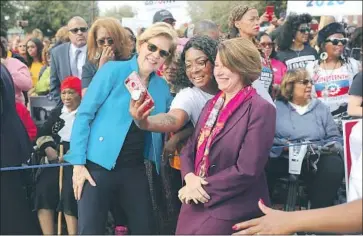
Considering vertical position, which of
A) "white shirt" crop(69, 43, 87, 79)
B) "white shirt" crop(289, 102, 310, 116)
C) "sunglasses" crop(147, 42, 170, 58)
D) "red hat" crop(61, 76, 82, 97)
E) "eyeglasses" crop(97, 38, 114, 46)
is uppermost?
"sunglasses" crop(147, 42, 170, 58)

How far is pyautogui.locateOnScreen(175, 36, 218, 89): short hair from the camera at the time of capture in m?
3.52

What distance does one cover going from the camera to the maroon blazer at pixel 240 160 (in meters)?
2.94

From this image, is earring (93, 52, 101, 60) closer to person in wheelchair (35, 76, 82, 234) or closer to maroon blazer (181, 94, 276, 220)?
person in wheelchair (35, 76, 82, 234)

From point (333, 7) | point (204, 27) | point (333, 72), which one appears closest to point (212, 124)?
point (204, 27)

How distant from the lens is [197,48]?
3.54 m

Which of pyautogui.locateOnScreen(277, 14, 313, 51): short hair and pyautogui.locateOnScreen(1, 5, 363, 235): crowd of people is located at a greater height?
pyautogui.locateOnScreen(277, 14, 313, 51): short hair

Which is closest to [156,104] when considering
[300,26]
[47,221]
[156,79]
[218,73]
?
[156,79]

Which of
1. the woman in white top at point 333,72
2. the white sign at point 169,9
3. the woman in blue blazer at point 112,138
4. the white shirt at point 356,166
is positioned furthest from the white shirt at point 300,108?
the white sign at point 169,9

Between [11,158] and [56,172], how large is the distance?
0.67 meters

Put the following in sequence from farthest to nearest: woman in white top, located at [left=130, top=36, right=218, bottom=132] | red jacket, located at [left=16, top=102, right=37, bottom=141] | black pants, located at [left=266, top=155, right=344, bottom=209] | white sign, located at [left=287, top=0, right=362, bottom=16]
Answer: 1. white sign, located at [left=287, top=0, right=362, bottom=16]
2. black pants, located at [left=266, top=155, right=344, bottom=209]
3. red jacket, located at [left=16, top=102, right=37, bottom=141]
4. woman in white top, located at [left=130, top=36, right=218, bottom=132]

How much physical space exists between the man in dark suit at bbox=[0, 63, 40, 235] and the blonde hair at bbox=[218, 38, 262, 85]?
1768 millimetres

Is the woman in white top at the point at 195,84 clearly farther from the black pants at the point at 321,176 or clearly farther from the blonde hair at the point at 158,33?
the black pants at the point at 321,176

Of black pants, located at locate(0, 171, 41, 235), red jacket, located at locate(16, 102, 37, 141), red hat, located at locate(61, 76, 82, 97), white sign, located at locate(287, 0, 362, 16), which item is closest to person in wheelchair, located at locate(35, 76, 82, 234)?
red hat, located at locate(61, 76, 82, 97)

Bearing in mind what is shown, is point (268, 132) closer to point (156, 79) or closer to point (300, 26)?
point (156, 79)
